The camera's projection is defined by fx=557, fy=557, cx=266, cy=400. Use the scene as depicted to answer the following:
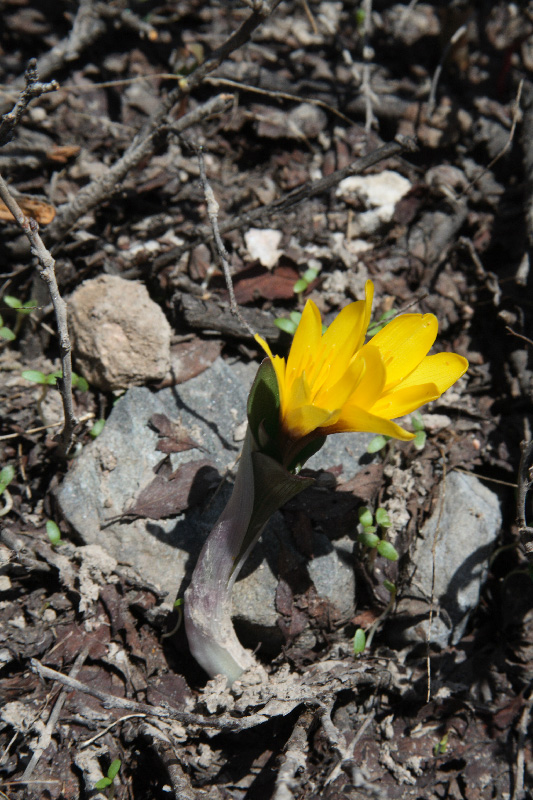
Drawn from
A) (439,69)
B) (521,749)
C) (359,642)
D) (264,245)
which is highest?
(439,69)

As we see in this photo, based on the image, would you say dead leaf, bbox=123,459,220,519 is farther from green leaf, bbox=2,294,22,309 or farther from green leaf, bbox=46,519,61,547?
green leaf, bbox=2,294,22,309

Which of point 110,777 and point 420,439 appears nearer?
point 110,777

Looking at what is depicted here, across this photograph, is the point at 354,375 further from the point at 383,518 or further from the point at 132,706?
the point at 132,706

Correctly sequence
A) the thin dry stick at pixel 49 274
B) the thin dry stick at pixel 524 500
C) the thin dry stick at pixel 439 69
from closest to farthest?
the thin dry stick at pixel 49 274 < the thin dry stick at pixel 524 500 < the thin dry stick at pixel 439 69

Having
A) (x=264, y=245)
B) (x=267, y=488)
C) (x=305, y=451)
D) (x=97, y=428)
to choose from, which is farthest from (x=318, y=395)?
(x=264, y=245)

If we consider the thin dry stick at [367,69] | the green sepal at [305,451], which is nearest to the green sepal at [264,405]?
the green sepal at [305,451]

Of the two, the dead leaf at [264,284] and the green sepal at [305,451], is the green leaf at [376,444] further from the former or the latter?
the dead leaf at [264,284]
